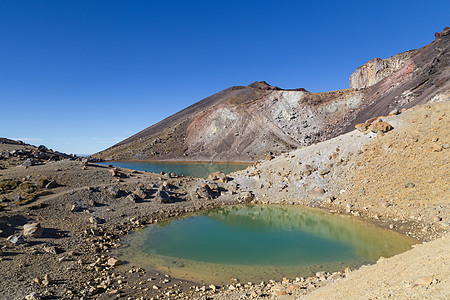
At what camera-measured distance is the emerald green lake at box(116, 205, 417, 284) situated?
13516 mm

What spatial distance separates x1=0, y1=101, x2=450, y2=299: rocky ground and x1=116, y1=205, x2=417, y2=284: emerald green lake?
1.20 metres

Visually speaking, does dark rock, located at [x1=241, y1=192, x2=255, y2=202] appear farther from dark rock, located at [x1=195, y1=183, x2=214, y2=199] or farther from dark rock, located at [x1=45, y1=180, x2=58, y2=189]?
dark rock, located at [x1=45, y1=180, x2=58, y2=189]

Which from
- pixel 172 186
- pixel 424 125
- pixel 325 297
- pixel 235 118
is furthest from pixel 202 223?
pixel 235 118

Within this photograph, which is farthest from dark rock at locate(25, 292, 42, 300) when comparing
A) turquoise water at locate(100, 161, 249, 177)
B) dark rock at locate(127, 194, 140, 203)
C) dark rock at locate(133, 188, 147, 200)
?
turquoise water at locate(100, 161, 249, 177)

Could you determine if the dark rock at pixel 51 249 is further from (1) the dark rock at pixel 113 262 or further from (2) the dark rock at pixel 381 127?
(2) the dark rock at pixel 381 127

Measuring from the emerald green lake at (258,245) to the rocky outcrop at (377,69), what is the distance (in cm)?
7226

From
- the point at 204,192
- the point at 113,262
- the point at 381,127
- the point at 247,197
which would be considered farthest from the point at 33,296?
the point at 381,127

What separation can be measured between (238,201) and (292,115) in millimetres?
58232

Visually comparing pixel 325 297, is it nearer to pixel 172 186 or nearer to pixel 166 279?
pixel 166 279

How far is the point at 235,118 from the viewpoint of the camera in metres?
86.0

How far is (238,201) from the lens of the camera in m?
27.7

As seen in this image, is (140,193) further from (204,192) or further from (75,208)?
(204,192)

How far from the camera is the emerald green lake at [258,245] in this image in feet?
44.3

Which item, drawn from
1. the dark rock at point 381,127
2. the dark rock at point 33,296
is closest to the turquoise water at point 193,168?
the dark rock at point 381,127
